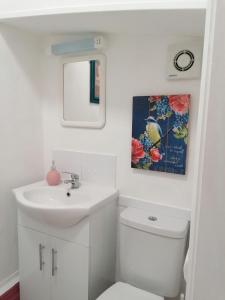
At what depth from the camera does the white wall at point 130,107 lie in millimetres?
1500

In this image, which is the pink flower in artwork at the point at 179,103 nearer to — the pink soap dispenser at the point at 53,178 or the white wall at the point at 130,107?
the white wall at the point at 130,107

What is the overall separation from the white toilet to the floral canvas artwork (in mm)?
333

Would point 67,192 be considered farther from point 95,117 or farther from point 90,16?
point 90,16

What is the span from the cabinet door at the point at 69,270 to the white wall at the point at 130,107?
509 mm

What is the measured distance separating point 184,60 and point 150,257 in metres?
1.13

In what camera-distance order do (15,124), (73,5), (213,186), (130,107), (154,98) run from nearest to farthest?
(213,186)
(73,5)
(154,98)
(130,107)
(15,124)

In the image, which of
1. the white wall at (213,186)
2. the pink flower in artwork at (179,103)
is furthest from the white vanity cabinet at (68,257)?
the white wall at (213,186)

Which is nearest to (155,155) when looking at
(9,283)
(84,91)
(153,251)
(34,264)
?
(153,251)

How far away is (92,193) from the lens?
1.61 meters

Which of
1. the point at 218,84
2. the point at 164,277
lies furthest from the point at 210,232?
the point at 164,277

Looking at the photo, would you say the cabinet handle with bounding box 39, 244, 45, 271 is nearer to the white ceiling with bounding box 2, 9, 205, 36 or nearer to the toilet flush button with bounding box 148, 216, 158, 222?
the toilet flush button with bounding box 148, 216, 158, 222

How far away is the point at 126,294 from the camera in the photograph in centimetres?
136

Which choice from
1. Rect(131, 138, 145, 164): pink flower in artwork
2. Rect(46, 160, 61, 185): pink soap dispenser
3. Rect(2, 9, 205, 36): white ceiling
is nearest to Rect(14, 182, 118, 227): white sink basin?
Rect(46, 160, 61, 185): pink soap dispenser

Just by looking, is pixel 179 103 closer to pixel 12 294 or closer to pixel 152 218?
pixel 152 218
